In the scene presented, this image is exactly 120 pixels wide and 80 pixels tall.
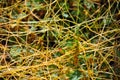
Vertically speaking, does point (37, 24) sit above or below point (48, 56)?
above

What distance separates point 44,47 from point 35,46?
54mm

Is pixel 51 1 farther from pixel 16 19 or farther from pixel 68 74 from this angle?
pixel 68 74

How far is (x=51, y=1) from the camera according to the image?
2225 millimetres

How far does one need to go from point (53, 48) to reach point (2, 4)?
45 cm

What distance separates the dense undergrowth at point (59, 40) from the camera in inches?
78.5

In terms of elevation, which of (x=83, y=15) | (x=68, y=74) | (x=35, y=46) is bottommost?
(x=68, y=74)

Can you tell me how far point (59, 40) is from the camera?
6.91 feet

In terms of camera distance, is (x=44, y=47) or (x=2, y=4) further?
(x=2, y=4)

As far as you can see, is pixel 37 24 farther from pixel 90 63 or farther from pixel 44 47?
pixel 90 63

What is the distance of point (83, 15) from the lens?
217 cm

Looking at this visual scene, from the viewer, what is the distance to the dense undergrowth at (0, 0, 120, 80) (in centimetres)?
199

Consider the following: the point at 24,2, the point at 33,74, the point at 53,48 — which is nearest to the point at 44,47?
the point at 53,48

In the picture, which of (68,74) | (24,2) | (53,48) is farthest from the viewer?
(24,2)

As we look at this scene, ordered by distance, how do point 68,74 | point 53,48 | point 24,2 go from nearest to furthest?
point 68,74
point 53,48
point 24,2
